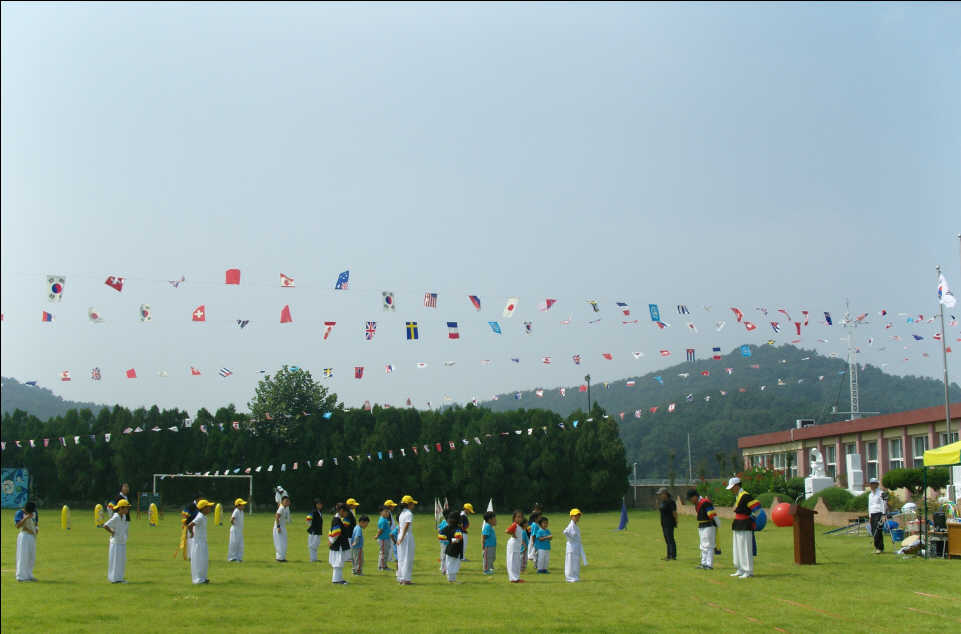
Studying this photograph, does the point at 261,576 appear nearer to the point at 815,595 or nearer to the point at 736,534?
the point at 736,534

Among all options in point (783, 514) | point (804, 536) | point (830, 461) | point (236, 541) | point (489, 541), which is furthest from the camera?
point (830, 461)

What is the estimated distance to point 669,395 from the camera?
448 feet

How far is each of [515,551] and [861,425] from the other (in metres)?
27.8

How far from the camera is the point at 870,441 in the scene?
1606 inches

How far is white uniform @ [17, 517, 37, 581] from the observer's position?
56.4 feet

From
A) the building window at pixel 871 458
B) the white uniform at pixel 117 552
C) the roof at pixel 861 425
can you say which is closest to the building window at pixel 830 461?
the roof at pixel 861 425

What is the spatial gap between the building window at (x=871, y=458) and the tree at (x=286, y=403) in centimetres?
3236

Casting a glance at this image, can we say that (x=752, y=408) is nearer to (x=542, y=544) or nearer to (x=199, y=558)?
(x=542, y=544)

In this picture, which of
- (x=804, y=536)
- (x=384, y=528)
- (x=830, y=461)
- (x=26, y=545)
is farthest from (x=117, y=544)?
(x=830, y=461)

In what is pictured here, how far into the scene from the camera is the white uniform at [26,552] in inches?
677

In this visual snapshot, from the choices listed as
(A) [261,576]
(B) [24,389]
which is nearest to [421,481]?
(A) [261,576]

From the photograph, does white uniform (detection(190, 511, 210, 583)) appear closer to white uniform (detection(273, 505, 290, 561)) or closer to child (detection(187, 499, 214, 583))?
child (detection(187, 499, 214, 583))

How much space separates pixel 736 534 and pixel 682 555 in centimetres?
543

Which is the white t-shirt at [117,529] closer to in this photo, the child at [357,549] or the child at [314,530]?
the child at [357,549]
